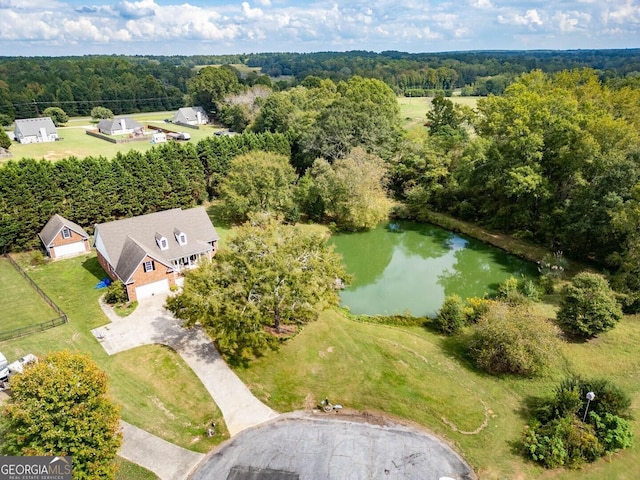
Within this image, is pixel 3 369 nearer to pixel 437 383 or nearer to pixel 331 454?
pixel 331 454

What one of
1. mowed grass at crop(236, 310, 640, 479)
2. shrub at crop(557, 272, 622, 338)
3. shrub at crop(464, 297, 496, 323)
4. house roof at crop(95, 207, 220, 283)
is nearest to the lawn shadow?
house roof at crop(95, 207, 220, 283)

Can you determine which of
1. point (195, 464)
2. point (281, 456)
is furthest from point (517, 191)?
point (195, 464)

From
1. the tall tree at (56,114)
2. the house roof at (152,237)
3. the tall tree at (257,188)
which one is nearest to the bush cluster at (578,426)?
the house roof at (152,237)

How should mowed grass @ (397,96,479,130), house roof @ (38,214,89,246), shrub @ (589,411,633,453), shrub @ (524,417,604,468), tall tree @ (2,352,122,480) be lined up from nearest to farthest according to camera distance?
tall tree @ (2,352,122,480)
shrub @ (524,417,604,468)
shrub @ (589,411,633,453)
house roof @ (38,214,89,246)
mowed grass @ (397,96,479,130)

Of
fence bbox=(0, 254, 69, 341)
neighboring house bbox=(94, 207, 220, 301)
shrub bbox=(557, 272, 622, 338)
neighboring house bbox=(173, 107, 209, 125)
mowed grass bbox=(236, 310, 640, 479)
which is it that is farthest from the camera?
neighboring house bbox=(173, 107, 209, 125)

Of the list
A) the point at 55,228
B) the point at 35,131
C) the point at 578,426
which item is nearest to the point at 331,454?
the point at 578,426

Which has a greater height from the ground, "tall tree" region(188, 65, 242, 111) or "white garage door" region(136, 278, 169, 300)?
"tall tree" region(188, 65, 242, 111)

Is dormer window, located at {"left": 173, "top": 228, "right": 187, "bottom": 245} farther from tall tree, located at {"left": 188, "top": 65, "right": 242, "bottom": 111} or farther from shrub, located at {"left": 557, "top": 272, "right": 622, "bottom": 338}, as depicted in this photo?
tall tree, located at {"left": 188, "top": 65, "right": 242, "bottom": 111}

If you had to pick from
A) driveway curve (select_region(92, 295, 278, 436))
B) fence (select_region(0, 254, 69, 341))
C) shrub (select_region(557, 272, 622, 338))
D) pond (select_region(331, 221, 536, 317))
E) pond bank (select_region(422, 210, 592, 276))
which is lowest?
pond (select_region(331, 221, 536, 317))
